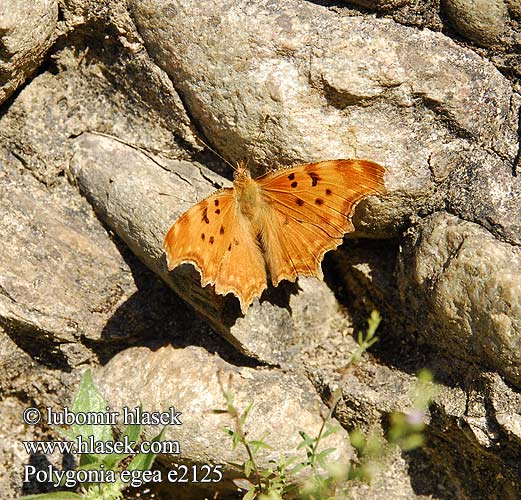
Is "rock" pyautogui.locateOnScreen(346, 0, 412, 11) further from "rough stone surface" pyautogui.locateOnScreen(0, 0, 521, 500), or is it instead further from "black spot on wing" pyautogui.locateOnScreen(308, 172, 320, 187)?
"black spot on wing" pyautogui.locateOnScreen(308, 172, 320, 187)

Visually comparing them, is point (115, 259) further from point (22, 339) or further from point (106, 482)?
point (106, 482)

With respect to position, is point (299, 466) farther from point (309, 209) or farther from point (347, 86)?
point (347, 86)

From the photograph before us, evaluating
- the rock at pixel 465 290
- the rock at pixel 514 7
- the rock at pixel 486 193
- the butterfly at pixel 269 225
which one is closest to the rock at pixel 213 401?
the butterfly at pixel 269 225

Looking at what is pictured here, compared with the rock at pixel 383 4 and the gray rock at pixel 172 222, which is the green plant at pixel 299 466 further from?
the rock at pixel 383 4

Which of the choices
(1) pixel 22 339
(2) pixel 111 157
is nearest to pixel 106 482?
(1) pixel 22 339

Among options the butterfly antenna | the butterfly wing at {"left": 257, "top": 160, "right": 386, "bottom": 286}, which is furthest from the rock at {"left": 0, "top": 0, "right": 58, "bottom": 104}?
the butterfly wing at {"left": 257, "top": 160, "right": 386, "bottom": 286}
